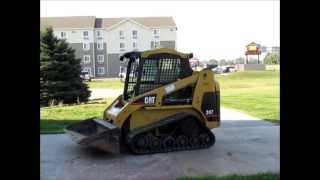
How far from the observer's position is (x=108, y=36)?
52719 mm

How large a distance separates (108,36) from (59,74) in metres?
31.9

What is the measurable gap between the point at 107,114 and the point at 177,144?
1575 mm

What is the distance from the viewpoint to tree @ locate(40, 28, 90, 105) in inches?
811

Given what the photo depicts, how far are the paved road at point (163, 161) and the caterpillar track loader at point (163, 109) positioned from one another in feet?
1.05

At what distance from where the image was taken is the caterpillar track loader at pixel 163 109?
890cm

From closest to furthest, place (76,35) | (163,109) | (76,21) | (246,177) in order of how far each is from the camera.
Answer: (246,177) < (163,109) < (76,35) < (76,21)

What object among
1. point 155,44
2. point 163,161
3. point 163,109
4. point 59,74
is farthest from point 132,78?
point 155,44

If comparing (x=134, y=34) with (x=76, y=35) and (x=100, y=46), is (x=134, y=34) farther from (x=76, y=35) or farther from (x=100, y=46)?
(x=76, y=35)

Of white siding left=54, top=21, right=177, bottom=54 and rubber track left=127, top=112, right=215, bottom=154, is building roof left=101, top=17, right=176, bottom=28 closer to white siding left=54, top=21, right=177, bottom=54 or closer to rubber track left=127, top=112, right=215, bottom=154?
white siding left=54, top=21, right=177, bottom=54

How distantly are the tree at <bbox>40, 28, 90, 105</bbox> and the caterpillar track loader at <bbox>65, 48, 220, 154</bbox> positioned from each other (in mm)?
11284

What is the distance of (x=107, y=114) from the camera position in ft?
31.8
